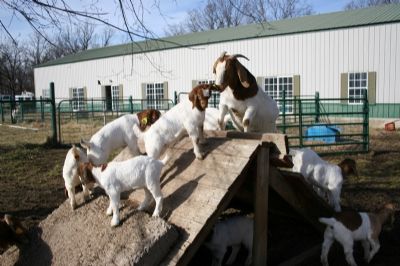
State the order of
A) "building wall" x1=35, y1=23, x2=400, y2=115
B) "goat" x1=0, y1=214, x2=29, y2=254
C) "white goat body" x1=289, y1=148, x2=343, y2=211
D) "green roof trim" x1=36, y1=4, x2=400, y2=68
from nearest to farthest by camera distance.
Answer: "goat" x1=0, y1=214, x2=29, y2=254
"white goat body" x1=289, y1=148, x2=343, y2=211
"building wall" x1=35, y1=23, x2=400, y2=115
"green roof trim" x1=36, y1=4, x2=400, y2=68

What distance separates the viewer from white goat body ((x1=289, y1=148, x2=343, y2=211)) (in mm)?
4441

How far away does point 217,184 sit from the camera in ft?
11.2

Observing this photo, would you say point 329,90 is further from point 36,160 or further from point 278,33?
point 36,160

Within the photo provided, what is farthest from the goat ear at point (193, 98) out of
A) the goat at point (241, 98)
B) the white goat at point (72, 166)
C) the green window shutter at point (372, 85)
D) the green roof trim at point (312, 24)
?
the green window shutter at point (372, 85)

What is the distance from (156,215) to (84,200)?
1097 millimetres

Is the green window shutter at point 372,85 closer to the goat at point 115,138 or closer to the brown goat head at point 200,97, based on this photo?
the goat at point 115,138

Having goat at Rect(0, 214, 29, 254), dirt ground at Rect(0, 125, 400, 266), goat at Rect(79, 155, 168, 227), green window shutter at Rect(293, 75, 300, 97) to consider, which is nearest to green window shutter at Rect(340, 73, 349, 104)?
green window shutter at Rect(293, 75, 300, 97)

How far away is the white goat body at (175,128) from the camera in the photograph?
3678 mm

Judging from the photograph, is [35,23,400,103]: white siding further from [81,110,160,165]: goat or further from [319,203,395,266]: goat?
[319,203,395,266]: goat

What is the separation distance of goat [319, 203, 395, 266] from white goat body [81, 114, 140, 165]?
195cm

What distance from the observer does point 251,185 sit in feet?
13.8

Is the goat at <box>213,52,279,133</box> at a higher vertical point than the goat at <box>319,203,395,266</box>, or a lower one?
higher

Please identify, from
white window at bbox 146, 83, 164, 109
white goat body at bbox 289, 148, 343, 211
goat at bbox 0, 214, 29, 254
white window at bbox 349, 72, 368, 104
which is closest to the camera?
goat at bbox 0, 214, 29, 254

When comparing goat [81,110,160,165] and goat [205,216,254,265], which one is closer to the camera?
goat [81,110,160,165]
